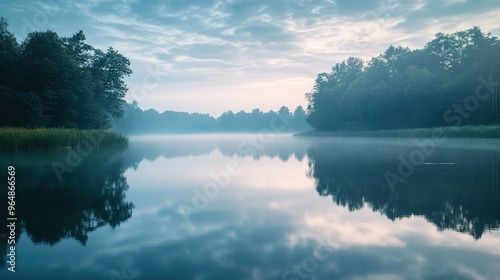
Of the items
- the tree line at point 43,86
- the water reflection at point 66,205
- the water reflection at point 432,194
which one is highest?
the tree line at point 43,86

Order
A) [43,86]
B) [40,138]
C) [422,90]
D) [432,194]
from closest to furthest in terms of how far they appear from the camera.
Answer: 1. [432,194]
2. [40,138]
3. [43,86]
4. [422,90]

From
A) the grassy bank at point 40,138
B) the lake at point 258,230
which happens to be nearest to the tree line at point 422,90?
the lake at point 258,230

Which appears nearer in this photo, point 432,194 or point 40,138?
point 432,194

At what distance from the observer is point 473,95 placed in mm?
65875

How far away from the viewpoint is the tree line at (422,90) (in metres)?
63.3

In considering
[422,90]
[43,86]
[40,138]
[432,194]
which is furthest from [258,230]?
[422,90]

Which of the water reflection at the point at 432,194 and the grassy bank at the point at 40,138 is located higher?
the grassy bank at the point at 40,138

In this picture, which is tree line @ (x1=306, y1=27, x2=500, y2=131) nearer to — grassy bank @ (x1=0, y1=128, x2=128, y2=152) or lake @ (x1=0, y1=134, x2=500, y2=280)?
lake @ (x1=0, y1=134, x2=500, y2=280)

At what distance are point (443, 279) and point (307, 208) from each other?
197 inches

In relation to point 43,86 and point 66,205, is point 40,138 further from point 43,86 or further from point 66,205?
point 66,205

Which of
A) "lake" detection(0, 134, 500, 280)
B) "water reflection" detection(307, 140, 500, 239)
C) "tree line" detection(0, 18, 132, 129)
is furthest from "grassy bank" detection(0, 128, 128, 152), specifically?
"water reflection" detection(307, 140, 500, 239)

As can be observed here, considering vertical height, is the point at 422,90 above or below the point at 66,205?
above

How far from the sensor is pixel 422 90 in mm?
Answer: 73250

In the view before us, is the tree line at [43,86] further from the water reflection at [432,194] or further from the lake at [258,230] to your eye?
the water reflection at [432,194]
